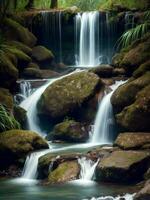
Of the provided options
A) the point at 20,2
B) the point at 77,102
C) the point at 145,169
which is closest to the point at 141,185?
the point at 145,169

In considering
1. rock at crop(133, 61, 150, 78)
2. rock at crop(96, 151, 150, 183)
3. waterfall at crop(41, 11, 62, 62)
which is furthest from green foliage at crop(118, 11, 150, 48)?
rock at crop(96, 151, 150, 183)

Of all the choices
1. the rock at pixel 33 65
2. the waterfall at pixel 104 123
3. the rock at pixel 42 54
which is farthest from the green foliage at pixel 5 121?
the rock at pixel 42 54

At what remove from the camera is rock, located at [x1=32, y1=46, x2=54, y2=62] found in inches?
914

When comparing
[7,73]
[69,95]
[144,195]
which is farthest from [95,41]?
[144,195]

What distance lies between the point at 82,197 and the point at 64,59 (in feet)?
46.0

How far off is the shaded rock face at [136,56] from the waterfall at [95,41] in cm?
504

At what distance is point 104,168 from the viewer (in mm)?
12609

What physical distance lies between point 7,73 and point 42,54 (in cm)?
500

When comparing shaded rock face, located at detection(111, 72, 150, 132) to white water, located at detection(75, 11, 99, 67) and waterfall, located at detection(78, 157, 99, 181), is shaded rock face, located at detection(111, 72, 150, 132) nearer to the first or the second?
waterfall, located at detection(78, 157, 99, 181)

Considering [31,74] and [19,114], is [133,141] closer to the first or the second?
[19,114]

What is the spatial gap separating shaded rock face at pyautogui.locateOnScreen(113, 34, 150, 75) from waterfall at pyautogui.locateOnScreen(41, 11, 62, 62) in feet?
22.5

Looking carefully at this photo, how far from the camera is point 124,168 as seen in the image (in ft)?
40.7

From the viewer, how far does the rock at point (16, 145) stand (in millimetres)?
14773

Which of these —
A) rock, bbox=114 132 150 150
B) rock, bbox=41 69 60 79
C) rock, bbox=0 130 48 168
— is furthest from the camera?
rock, bbox=41 69 60 79
